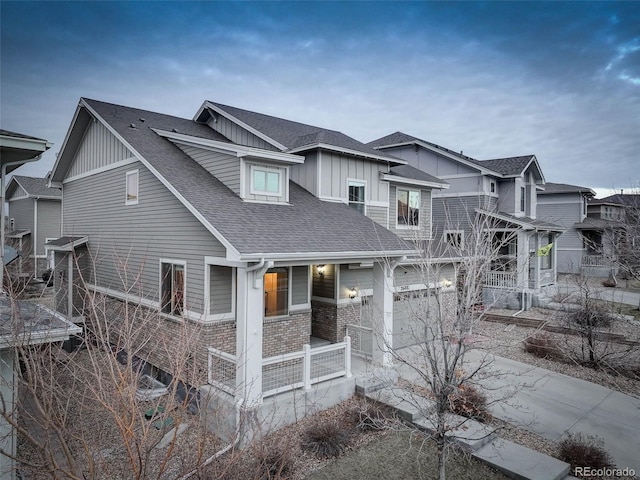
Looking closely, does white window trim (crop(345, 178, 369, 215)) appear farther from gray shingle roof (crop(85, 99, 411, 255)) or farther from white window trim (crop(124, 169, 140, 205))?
white window trim (crop(124, 169, 140, 205))

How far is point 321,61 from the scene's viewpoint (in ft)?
96.2

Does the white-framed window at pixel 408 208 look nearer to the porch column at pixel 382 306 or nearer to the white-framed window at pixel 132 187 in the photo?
the porch column at pixel 382 306

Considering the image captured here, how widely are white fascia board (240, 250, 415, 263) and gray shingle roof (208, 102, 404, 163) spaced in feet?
14.9

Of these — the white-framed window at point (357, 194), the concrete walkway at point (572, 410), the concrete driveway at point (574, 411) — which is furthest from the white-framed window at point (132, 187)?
the concrete driveway at point (574, 411)

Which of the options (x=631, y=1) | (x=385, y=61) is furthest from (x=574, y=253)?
(x=631, y=1)

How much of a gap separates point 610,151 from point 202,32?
26654 millimetres

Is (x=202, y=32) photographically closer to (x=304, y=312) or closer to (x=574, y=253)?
(x=304, y=312)

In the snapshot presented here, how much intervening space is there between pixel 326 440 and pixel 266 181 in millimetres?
6681

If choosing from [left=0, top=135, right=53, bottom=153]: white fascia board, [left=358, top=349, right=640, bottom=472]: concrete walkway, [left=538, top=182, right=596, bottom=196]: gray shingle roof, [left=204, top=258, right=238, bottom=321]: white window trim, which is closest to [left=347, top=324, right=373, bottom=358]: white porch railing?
[left=358, top=349, right=640, bottom=472]: concrete walkway

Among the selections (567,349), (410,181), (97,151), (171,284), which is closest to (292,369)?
(171,284)

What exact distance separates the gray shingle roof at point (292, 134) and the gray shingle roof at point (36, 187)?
2111 centimetres

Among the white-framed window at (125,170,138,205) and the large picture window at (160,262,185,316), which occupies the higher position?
the white-framed window at (125,170,138,205)

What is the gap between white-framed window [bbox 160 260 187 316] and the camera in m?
9.77

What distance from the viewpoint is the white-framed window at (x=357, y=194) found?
1392 cm
